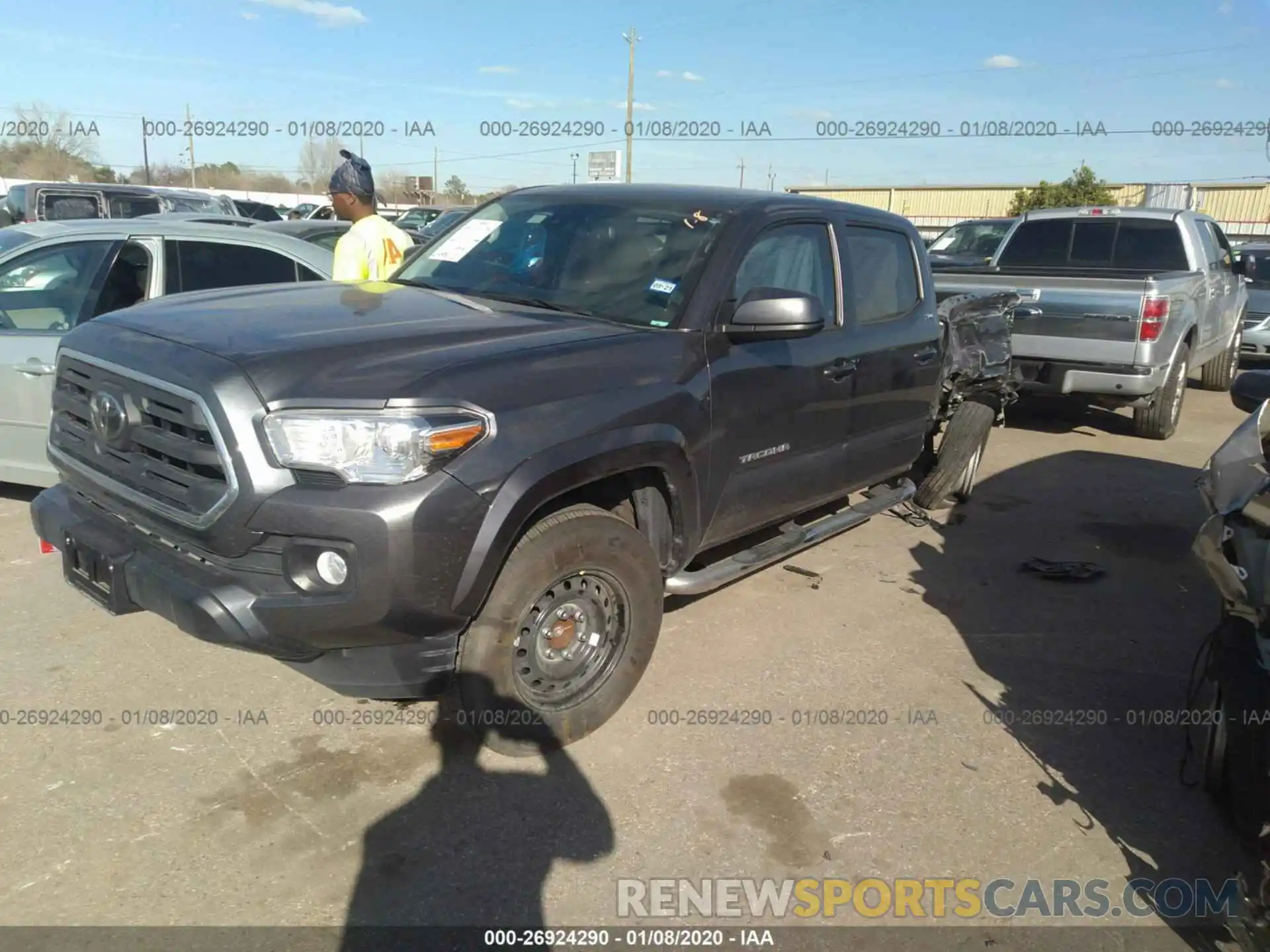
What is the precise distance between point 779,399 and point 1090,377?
5.13 metres

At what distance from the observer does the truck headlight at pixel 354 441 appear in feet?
8.69

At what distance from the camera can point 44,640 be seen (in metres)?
3.96

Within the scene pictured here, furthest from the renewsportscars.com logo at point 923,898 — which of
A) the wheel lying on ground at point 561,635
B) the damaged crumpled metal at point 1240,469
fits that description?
the damaged crumpled metal at point 1240,469

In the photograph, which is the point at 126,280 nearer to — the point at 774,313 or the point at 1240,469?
the point at 774,313

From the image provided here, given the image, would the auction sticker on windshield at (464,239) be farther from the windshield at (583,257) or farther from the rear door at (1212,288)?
the rear door at (1212,288)

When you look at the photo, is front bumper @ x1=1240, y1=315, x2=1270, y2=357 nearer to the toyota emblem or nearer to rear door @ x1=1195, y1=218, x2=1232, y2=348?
rear door @ x1=1195, y1=218, x2=1232, y2=348

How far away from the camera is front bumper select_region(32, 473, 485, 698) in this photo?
2621 mm

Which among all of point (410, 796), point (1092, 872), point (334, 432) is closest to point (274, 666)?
point (410, 796)

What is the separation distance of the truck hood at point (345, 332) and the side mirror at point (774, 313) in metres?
0.46

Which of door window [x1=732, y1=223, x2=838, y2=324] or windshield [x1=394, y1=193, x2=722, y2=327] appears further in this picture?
door window [x1=732, y1=223, x2=838, y2=324]

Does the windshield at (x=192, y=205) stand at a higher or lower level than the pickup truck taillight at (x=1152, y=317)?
higher

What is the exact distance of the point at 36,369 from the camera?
471cm

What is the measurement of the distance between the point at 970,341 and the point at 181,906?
568cm

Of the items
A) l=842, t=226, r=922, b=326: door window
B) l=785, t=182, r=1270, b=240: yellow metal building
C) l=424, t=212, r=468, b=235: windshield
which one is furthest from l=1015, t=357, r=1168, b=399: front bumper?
l=785, t=182, r=1270, b=240: yellow metal building
